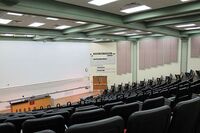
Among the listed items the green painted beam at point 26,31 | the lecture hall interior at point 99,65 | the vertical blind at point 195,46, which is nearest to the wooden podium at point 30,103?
the lecture hall interior at point 99,65

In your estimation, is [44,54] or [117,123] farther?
[44,54]

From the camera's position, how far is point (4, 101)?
11.9 m

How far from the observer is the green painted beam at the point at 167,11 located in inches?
220

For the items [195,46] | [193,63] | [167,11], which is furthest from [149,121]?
[193,63]

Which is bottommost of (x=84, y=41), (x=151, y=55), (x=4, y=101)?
(x=4, y=101)

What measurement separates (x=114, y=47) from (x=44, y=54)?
21.1 ft

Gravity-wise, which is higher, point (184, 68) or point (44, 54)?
point (44, 54)

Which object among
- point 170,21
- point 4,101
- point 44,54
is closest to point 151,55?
point 170,21

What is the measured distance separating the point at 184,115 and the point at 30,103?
38.6ft

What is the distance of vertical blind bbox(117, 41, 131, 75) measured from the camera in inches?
646

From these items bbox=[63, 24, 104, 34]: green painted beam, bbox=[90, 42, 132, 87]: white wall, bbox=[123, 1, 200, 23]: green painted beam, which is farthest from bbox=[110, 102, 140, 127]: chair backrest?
bbox=[90, 42, 132, 87]: white wall

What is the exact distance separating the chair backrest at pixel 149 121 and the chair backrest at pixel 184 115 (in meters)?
0.09

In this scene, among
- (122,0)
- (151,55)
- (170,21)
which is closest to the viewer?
Answer: (122,0)

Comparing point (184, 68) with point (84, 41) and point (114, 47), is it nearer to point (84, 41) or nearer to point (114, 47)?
point (114, 47)
